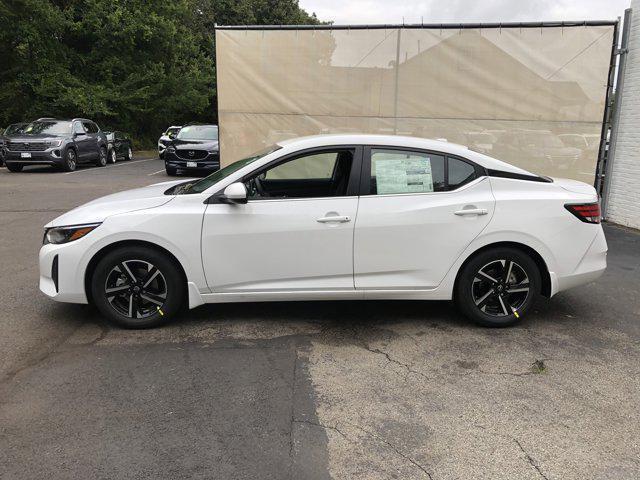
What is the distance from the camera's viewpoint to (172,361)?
382 cm

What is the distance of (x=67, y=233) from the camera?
14.0 ft

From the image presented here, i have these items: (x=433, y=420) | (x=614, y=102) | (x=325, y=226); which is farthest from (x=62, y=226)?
(x=614, y=102)

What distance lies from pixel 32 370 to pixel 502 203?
3631 mm

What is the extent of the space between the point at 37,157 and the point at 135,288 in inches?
591

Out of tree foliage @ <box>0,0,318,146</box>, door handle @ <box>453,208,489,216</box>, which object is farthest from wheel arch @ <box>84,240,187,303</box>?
tree foliage @ <box>0,0,318,146</box>

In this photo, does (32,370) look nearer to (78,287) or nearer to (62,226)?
(78,287)

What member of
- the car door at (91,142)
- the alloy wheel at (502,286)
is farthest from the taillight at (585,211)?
the car door at (91,142)

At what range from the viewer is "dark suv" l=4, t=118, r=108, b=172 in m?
17.0

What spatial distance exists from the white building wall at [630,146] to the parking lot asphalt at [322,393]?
4211 millimetres

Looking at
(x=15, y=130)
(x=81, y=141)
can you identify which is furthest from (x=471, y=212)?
(x=15, y=130)

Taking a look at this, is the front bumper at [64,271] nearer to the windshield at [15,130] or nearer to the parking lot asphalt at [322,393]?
the parking lot asphalt at [322,393]

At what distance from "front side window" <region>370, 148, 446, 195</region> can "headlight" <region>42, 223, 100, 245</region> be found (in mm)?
2230

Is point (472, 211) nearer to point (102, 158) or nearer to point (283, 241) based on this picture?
point (283, 241)

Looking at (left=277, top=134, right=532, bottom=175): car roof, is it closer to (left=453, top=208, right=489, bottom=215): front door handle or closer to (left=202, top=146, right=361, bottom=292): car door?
(left=202, top=146, right=361, bottom=292): car door
